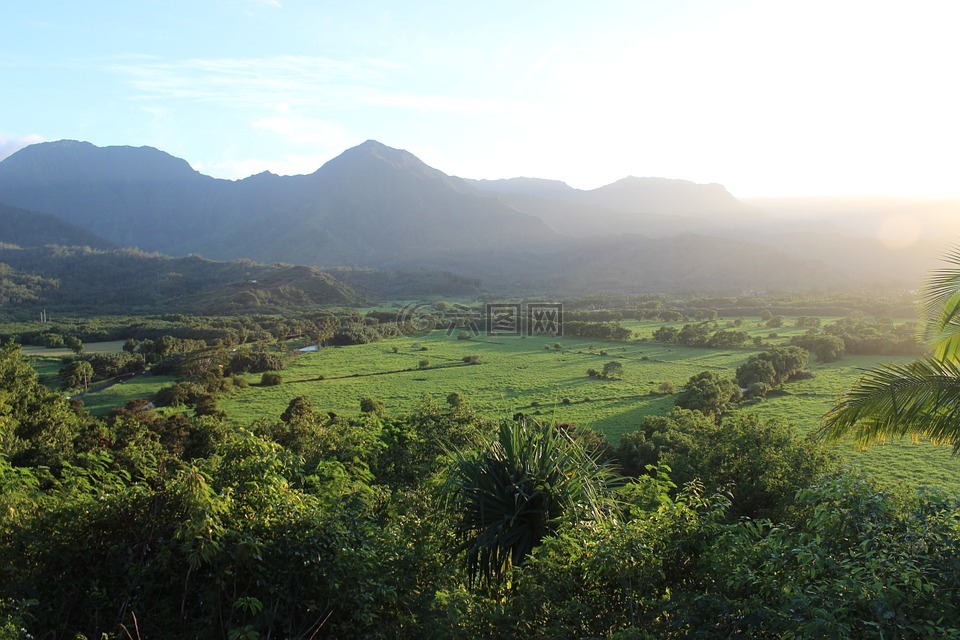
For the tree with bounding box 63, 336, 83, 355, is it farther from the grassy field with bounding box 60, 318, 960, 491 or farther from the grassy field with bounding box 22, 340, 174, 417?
the grassy field with bounding box 60, 318, 960, 491

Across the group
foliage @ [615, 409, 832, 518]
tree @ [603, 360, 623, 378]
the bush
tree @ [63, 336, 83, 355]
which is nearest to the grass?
the bush

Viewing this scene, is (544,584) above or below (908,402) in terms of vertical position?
below

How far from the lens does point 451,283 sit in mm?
148750

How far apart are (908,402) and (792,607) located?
5.52 m

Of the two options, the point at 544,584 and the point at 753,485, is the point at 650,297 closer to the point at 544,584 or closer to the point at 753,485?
the point at 753,485

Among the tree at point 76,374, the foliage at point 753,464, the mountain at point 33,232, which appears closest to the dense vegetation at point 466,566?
the foliage at point 753,464

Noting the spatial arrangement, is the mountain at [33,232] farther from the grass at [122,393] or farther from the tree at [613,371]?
the tree at [613,371]

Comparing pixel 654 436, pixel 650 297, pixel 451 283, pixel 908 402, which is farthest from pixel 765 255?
pixel 908 402

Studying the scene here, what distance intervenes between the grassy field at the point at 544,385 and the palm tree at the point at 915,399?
14.7 m

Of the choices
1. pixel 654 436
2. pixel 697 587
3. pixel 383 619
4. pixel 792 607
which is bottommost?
pixel 654 436

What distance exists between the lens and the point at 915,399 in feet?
26.4

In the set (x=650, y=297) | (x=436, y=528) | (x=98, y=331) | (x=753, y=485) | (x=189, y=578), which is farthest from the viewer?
(x=650, y=297)

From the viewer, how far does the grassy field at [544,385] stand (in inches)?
1257

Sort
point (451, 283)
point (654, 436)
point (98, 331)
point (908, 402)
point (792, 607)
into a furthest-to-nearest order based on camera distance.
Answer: point (451, 283) → point (98, 331) → point (654, 436) → point (908, 402) → point (792, 607)
